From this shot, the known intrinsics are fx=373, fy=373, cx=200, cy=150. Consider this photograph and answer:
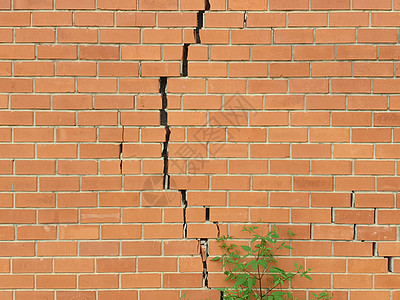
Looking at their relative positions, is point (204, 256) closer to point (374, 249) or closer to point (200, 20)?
point (374, 249)

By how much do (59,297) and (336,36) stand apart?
2.21 m

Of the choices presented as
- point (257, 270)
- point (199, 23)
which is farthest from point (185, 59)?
point (257, 270)

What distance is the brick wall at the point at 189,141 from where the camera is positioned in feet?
7.09

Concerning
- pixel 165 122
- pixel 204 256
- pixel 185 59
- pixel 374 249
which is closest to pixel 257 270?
pixel 204 256

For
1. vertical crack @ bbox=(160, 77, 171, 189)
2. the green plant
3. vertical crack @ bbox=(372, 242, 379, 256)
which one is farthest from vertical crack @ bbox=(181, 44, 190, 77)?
vertical crack @ bbox=(372, 242, 379, 256)

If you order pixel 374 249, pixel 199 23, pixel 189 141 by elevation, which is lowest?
pixel 374 249

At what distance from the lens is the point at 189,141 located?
7.17ft

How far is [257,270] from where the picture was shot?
7.17ft

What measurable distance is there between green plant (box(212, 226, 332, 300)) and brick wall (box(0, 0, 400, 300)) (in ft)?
0.20

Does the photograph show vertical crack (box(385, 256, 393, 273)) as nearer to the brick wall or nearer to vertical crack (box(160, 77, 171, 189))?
the brick wall

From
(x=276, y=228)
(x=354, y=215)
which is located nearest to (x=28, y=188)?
(x=276, y=228)

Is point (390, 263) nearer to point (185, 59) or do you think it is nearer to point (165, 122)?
point (165, 122)

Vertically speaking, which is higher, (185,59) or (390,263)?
(185,59)

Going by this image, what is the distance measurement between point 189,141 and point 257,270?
854 mm
